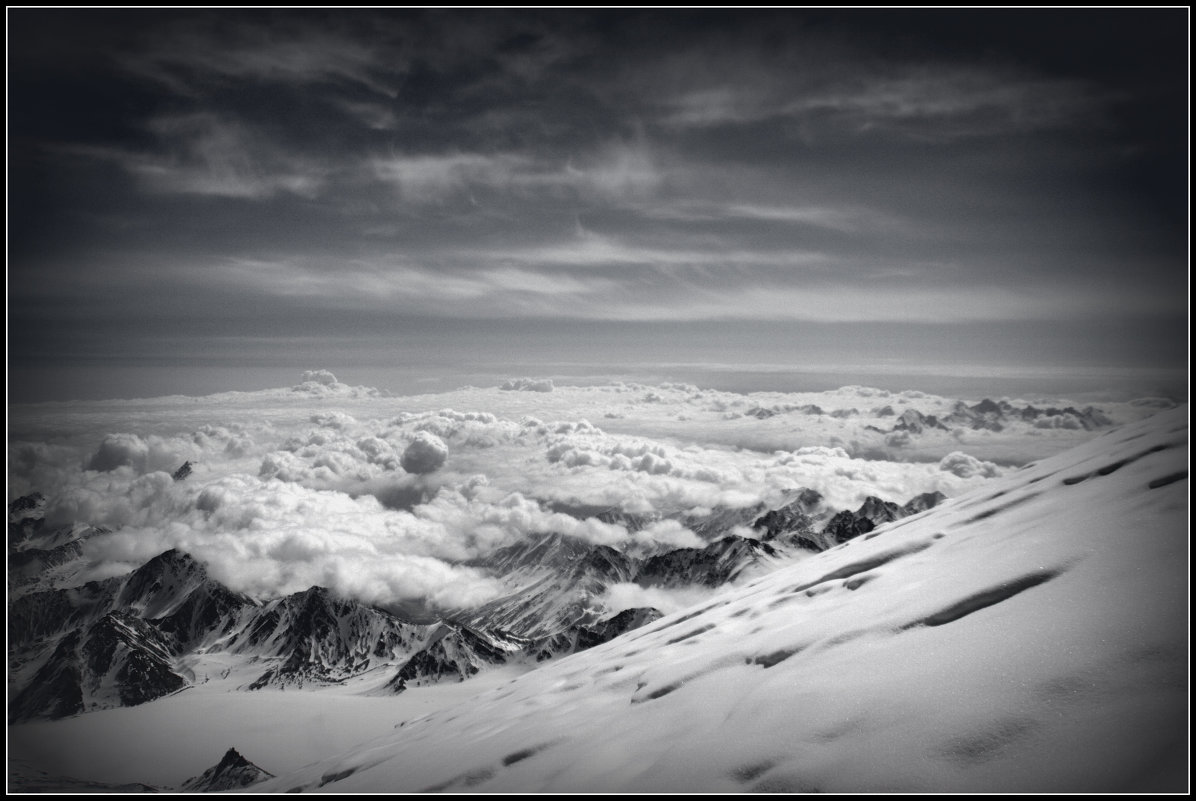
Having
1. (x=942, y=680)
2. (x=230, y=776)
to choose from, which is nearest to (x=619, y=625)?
(x=230, y=776)

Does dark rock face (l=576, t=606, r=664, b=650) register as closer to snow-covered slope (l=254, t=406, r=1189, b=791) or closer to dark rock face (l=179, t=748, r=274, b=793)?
dark rock face (l=179, t=748, r=274, b=793)

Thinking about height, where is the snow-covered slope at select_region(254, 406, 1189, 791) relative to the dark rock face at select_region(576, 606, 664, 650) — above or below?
above

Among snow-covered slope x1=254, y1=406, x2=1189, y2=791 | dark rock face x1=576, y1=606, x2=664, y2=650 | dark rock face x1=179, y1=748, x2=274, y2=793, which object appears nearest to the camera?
snow-covered slope x1=254, y1=406, x2=1189, y2=791

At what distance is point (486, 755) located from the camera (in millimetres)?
8664

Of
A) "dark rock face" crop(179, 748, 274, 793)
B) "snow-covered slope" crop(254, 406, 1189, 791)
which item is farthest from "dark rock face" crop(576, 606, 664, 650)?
"snow-covered slope" crop(254, 406, 1189, 791)

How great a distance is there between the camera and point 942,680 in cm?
542

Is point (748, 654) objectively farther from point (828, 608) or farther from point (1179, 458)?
point (1179, 458)

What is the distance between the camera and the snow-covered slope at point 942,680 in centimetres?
457

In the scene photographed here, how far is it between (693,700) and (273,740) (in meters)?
230

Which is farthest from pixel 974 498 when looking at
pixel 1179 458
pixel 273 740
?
pixel 273 740

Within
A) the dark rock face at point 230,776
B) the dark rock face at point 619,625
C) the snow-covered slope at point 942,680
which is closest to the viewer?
the snow-covered slope at point 942,680

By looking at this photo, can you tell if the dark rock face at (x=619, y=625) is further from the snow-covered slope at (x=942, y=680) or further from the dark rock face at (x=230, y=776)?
the snow-covered slope at (x=942, y=680)

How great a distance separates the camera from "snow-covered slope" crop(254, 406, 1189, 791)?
4574mm

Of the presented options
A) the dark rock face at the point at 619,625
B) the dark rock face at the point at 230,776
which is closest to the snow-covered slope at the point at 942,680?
the dark rock face at the point at 230,776
